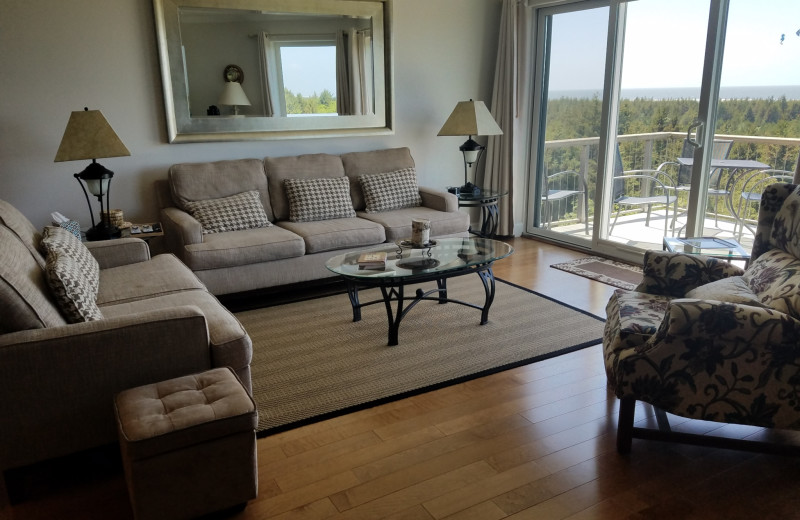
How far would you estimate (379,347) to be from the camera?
3.16 m

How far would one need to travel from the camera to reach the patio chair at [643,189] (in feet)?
14.7

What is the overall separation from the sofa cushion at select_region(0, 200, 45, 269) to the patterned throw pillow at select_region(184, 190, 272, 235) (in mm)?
1193

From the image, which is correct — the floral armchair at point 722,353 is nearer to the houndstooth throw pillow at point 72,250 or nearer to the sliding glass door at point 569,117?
the houndstooth throw pillow at point 72,250

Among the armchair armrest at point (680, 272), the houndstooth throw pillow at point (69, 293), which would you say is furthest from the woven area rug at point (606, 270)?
the houndstooth throw pillow at point (69, 293)

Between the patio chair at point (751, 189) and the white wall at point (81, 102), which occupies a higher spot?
the white wall at point (81, 102)

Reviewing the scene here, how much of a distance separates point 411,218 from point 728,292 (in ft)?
8.17

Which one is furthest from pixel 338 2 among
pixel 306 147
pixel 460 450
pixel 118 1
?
pixel 460 450

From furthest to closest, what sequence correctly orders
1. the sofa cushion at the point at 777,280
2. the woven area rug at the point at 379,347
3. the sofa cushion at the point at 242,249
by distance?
the sofa cushion at the point at 242,249 < the woven area rug at the point at 379,347 < the sofa cushion at the point at 777,280

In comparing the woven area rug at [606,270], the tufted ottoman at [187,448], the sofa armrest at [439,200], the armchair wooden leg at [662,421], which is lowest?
the armchair wooden leg at [662,421]

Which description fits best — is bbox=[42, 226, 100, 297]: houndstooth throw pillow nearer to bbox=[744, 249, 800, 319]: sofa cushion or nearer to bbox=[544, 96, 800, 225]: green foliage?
bbox=[744, 249, 800, 319]: sofa cushion

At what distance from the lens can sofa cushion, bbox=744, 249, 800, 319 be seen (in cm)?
200

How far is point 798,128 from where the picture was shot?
3.66 meters

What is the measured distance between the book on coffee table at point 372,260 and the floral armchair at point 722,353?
1288mm

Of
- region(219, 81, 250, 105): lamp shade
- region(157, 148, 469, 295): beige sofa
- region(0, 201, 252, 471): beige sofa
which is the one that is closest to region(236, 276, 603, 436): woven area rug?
region(157, 148, 469, 295): beige sofa
